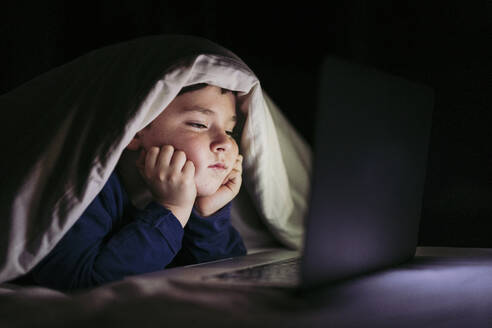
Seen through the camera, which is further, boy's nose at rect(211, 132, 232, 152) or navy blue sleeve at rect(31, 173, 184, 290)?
boy's nose at rect(211, 132, 232, 152)

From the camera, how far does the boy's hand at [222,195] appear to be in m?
1.12

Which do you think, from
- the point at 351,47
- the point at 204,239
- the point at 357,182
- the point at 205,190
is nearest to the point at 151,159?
the point at 205,190

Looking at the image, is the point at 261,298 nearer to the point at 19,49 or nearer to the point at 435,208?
the point at 435,208

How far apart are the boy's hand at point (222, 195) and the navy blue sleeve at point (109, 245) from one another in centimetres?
15

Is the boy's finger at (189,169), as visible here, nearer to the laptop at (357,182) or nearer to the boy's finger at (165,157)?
the boy's finger at (165,157)

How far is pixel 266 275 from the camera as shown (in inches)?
30.2

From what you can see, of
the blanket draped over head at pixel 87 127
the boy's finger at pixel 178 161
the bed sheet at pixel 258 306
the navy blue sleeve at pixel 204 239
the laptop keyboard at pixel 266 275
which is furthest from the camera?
the navy blue sleeve at pixel 204 239

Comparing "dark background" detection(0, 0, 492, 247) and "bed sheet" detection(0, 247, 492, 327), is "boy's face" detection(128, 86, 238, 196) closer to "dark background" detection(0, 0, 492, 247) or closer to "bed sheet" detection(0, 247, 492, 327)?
"bed sheet" detection(0, 247, 492, 327)

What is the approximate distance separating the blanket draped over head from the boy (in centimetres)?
7

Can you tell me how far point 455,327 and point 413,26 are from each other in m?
0.90

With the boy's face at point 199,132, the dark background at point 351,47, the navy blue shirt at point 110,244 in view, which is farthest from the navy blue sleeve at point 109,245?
the dark background at point 351,47

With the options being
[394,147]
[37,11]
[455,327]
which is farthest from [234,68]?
[37,11]

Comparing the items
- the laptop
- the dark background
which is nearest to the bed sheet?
the laptop

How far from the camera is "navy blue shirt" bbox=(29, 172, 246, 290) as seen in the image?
0.87 meters
